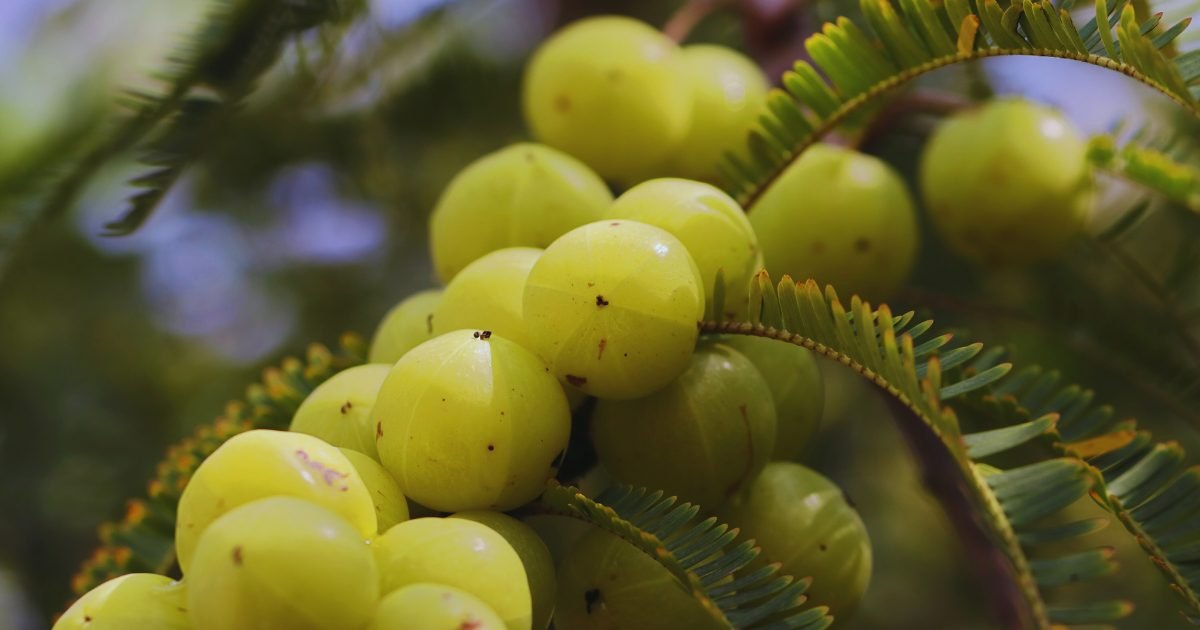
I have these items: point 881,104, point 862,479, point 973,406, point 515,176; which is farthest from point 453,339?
point 862,479

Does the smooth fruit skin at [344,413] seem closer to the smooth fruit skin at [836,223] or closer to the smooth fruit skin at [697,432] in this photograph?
the smooth fruit skin at [697,432]

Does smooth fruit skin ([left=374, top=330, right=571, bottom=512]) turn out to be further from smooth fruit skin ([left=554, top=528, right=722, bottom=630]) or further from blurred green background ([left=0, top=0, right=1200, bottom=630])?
blurred green background ([left=0, top=0, right=1200, bottom=630])

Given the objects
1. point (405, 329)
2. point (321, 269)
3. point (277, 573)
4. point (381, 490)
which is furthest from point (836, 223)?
point (321, 269)

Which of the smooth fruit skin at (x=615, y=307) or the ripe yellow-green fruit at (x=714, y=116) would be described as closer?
the smooth fruit skin at (x=615, y=307)

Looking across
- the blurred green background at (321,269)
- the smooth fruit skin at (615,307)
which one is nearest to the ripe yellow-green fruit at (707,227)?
the smooth fruit skin at (615,307)

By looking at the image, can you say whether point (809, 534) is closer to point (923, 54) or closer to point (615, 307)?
point (615, 307)
